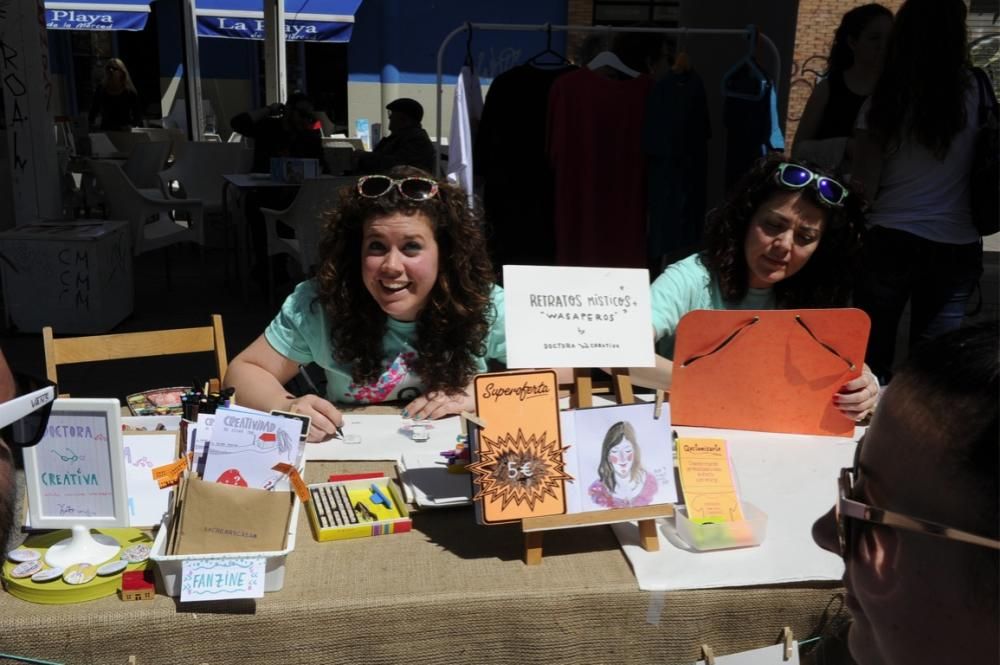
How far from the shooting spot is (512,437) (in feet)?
4.83

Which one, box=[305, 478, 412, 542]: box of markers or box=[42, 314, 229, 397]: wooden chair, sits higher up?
box=[42, 314, 229, 397]: wooden chair

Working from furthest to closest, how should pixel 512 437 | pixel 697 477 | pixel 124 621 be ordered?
pixel 697 477
pixel 512 437
pixel 124 621

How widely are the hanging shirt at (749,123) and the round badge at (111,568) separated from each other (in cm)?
311

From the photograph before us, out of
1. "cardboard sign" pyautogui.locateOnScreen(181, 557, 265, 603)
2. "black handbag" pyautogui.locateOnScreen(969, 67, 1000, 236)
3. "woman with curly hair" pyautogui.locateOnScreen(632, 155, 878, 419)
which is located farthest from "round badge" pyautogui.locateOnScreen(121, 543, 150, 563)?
"black handbag" pyautogui.locateOnScreen(969, 67, 1000, 236)

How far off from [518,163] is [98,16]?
36.2ft

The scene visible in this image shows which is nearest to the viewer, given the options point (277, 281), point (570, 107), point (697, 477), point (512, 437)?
point (512, 437)

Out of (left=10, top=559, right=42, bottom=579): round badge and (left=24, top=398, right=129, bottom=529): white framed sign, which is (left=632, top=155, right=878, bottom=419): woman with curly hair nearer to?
(left=24, top=398, right=129, bottom=529): white framed sign

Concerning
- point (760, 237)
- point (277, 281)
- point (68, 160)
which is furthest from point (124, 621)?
point (68, 160)

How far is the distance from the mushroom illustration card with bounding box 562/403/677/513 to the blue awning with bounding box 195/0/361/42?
12.4 meters

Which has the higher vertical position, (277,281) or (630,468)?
(630,468)

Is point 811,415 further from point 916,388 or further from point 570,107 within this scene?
point 570,107

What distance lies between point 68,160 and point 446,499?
326 inches

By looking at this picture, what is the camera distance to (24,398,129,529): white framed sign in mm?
1479

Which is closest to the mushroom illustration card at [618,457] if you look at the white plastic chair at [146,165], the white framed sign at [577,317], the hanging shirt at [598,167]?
the white framed sign at [577,317]
